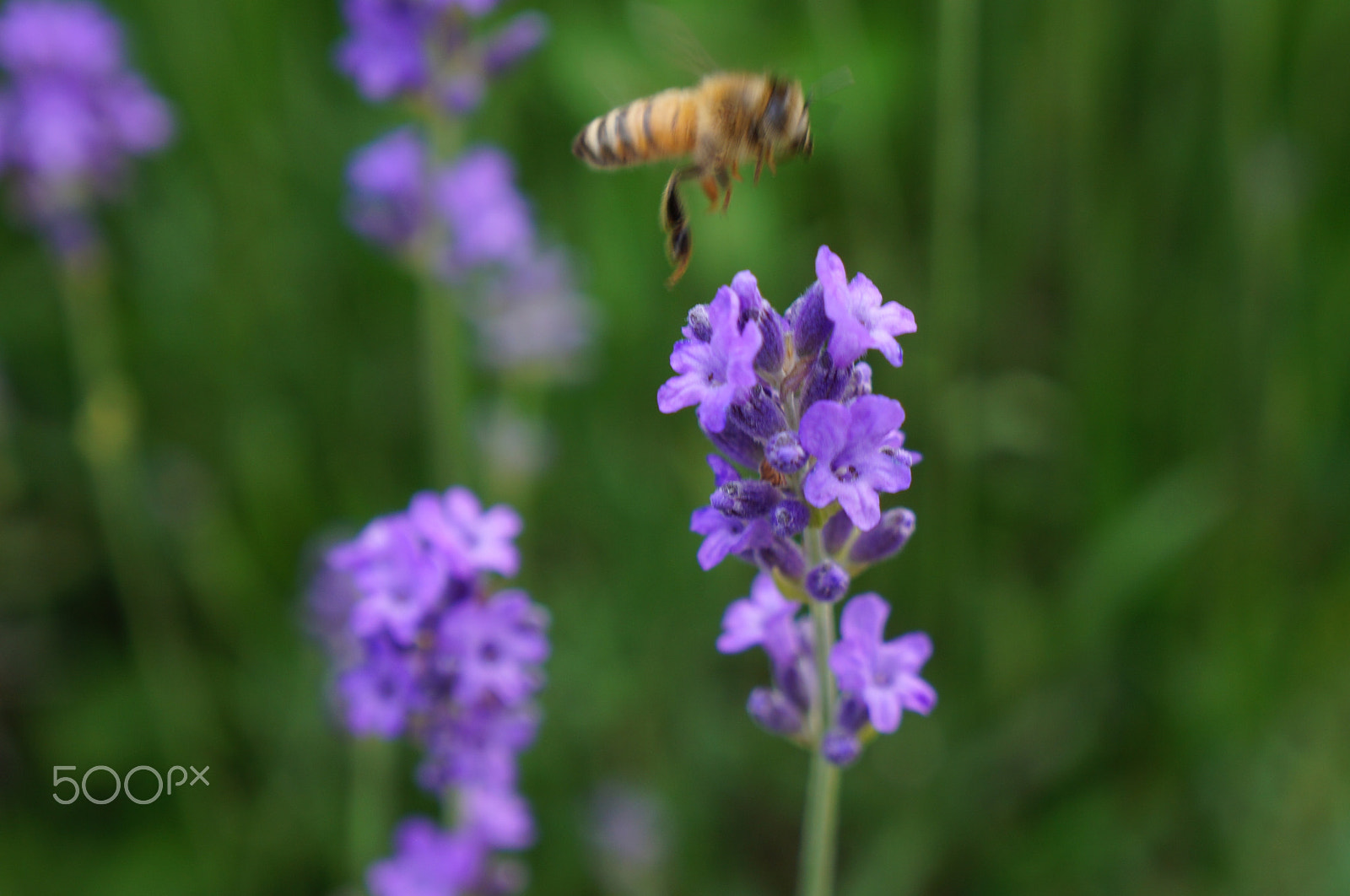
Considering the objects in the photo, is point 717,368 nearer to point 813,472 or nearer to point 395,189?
point 813,472

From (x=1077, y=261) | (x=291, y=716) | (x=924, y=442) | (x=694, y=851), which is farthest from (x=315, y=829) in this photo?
(x=1077, y=261)

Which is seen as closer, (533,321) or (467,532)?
(467,532)

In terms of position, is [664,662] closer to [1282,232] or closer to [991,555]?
[991,555]

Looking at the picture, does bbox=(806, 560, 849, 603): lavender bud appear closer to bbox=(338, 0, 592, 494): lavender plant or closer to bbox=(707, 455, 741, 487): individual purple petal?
bbox=(707, 455, 741, 487): individual purple petal

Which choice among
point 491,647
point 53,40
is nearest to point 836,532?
point 491,647

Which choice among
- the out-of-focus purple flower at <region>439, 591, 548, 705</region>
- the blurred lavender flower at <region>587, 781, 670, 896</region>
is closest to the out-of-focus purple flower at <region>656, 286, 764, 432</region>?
the out-of-focus purple flower at <region>439, 591, 548, 705</region>

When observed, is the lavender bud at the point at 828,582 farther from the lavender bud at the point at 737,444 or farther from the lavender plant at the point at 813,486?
the lavender bud at the point at 737,444

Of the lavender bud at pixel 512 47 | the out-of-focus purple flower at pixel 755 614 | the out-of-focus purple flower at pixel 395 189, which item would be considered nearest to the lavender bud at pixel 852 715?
the out-of-focus purple flower at pixel 755 614
